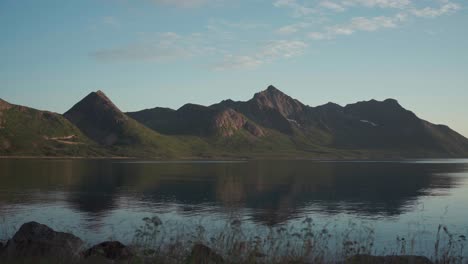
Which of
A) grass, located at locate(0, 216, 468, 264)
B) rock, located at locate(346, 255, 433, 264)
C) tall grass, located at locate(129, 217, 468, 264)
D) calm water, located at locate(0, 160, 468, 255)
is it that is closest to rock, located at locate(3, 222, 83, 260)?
grass, located at locate(0, 216, 468, 264)

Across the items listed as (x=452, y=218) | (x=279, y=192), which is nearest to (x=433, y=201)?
(x=452, y=218)

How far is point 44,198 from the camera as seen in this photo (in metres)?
88.3

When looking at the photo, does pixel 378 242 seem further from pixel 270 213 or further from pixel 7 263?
pixel 7 263

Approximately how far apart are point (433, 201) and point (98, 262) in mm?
90727

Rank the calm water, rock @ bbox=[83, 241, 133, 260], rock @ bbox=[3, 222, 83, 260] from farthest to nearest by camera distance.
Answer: the calm water < rock @ bbox=[3, 222, 83, 260] < rock @ bbox=[83, 241, 133, 260]

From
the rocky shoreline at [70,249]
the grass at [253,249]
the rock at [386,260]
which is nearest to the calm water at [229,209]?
the grass at [253,249]

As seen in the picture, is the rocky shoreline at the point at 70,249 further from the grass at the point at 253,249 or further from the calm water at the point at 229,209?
the calm water at the point at 229,209

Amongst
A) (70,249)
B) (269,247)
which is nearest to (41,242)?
(70,249)

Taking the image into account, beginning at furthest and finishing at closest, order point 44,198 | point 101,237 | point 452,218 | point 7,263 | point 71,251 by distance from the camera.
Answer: point 44,198 < point 452,218 < point 101,237 < point 71,251 < point 7,263

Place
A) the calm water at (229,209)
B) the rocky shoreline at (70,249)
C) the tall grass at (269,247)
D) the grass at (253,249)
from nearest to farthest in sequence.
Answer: the grass at (253,249) → the tall grass at (269,247) → the rocky shoreline at (70,249) → the calm water at (229,209)

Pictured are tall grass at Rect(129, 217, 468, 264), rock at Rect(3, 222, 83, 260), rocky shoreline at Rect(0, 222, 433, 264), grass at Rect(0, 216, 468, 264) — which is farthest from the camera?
rock at Rect(3, 222, 83, 260)

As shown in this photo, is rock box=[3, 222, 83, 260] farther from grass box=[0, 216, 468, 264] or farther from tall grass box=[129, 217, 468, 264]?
tall grass box=[129, 217, 468, 264]

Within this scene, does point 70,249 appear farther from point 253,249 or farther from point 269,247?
point 269,247

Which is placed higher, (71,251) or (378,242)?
(71,251)
